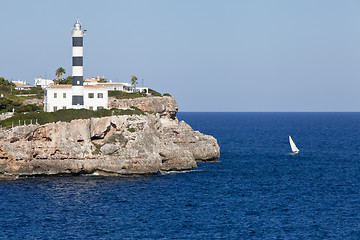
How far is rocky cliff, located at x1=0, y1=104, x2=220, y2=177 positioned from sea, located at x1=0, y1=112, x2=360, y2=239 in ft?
5.81

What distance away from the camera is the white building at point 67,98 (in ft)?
295

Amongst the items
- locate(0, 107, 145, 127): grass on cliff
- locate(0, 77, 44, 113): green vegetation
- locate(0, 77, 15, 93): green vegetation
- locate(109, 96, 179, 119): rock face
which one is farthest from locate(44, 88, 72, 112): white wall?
locate(0, 77, 15, 93): green vegetation

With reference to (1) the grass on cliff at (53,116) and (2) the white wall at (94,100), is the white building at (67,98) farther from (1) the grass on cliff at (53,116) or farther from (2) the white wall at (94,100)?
(1) the grass on cliff at (53,116)

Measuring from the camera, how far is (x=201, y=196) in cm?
6353

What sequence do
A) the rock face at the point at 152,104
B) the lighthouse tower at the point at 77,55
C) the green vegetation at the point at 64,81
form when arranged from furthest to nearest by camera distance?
1. the green vegetation at the point at 64,81
2. the rock face at the point at 152,104
3. the lighthouse tower at the point at 77,55

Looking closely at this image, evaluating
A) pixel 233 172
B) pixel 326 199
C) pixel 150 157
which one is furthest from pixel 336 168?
pixel 150 157

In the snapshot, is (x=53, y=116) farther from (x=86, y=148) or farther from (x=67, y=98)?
(x=67, y=98)

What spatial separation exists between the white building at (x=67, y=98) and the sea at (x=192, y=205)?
20175mm

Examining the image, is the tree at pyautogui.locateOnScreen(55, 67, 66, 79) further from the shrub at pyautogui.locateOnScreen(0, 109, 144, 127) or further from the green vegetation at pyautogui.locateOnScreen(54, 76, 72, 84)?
the shrub at pyautogui.locateOnScreen(0, 109, 144, 127)

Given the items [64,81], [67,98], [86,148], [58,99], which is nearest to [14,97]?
[64,81]

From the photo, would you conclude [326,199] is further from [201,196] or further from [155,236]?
[155,236]

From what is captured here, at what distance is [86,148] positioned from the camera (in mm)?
73438

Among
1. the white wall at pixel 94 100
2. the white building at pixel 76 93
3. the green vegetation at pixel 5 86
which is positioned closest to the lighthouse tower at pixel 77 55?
the white building at pixel 76 93

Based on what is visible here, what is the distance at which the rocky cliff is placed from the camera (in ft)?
233
